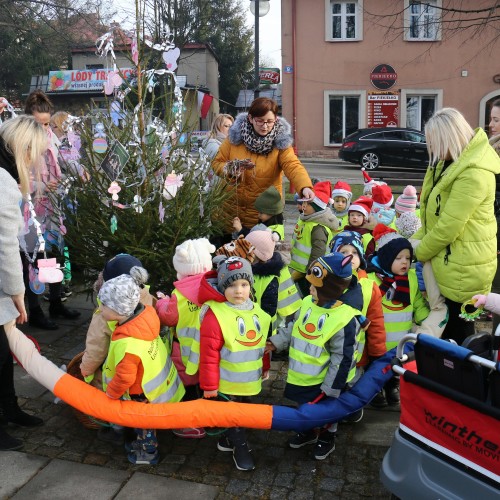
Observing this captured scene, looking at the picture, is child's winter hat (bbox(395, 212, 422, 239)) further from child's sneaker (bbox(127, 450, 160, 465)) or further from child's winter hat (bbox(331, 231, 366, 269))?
child's sneaker (bbox(127, 450, 160, 465))

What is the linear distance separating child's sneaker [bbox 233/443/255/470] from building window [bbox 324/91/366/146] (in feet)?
79.3

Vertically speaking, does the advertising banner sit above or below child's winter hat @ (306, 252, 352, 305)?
below

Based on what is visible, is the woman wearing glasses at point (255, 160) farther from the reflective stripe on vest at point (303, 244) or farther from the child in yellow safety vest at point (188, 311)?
the child in yellow safety vest at point (188, 311)

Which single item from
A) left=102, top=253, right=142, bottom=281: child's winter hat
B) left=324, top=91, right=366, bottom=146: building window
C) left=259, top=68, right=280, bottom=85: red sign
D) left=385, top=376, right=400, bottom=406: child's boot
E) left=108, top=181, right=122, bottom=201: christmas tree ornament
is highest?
left=259, top=68, right=280, bottom=85: red sign

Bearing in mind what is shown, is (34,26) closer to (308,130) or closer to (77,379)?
(308,130)

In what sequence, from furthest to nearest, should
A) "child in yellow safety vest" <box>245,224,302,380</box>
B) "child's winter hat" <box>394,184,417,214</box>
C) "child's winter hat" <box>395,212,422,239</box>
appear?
"child's winter hat" <box>394,184,417,214</box>
"child's winter hat" <box>395,212,422,239</box>
"child in yellow safety vest" <box>245,224,302,380</box>

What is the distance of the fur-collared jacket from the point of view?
548 cm

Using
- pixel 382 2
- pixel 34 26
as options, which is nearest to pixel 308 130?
pixel 382 2

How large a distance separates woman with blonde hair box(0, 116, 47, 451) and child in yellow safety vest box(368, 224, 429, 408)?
2.47 metres

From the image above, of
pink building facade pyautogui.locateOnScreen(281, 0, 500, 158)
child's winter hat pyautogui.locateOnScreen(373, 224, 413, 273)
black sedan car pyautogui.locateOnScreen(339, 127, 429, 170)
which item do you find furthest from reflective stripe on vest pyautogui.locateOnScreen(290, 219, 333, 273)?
pink building facade pyautogui.locateOnScreen(281, 0, 500, 158)

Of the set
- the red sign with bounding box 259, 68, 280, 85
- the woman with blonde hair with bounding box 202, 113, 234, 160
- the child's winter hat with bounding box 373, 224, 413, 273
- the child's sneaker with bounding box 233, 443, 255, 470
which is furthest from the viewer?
the red sign with bounding box 259, 68, 280, 85

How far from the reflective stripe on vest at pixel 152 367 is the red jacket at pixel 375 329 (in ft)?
4.10

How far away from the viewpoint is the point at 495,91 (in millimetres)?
25859

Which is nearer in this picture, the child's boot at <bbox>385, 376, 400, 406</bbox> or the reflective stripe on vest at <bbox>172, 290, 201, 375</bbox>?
the reflective stripe on vest at <bbox>172, 290, 201, 375</bbox>
